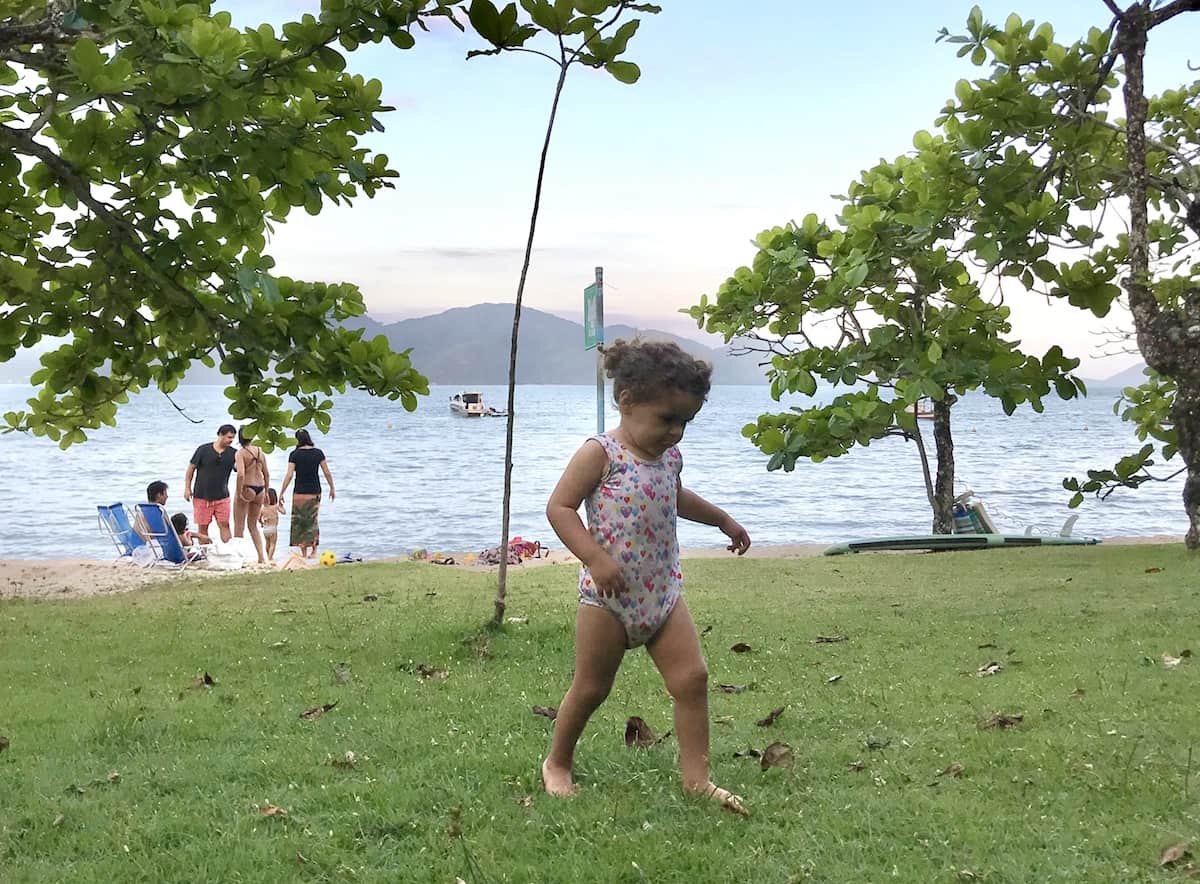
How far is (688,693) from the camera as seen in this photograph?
391cm

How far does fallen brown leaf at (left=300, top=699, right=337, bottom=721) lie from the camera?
5.53 m

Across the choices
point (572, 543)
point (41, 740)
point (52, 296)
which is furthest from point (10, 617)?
point (572, 543)

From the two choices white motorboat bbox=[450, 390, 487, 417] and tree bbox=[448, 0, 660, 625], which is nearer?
tree bbox=[448, 0, 660, 625]

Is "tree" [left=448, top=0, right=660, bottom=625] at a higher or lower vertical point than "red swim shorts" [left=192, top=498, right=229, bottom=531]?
higher

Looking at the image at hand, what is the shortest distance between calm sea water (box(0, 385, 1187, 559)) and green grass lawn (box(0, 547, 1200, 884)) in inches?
80.7

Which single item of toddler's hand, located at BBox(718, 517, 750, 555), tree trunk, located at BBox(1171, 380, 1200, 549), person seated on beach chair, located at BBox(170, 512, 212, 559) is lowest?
person seated on beach chair, located at BBox(170, 512, 212, 559)

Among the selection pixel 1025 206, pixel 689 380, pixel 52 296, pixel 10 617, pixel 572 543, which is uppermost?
pixel 1025 206

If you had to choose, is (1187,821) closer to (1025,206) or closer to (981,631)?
(981,631)

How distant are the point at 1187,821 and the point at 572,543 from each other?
236cm

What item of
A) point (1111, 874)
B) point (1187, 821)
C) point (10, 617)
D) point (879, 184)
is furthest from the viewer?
point (879, 184)

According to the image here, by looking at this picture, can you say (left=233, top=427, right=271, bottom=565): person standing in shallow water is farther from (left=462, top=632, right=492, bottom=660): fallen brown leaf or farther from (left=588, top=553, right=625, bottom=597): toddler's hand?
(left=588, top=553, right=625, bottom=597): toddler's hand

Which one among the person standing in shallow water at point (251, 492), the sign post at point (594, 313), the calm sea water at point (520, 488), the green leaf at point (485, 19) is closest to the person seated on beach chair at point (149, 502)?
the person standing in shallow water at point (251, 492)

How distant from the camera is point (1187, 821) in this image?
3768 mm

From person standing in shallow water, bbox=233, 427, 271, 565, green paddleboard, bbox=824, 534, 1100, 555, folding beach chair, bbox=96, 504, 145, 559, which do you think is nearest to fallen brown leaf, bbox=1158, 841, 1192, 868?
green paddleboard, bbox=824, 534, 1100, 555
